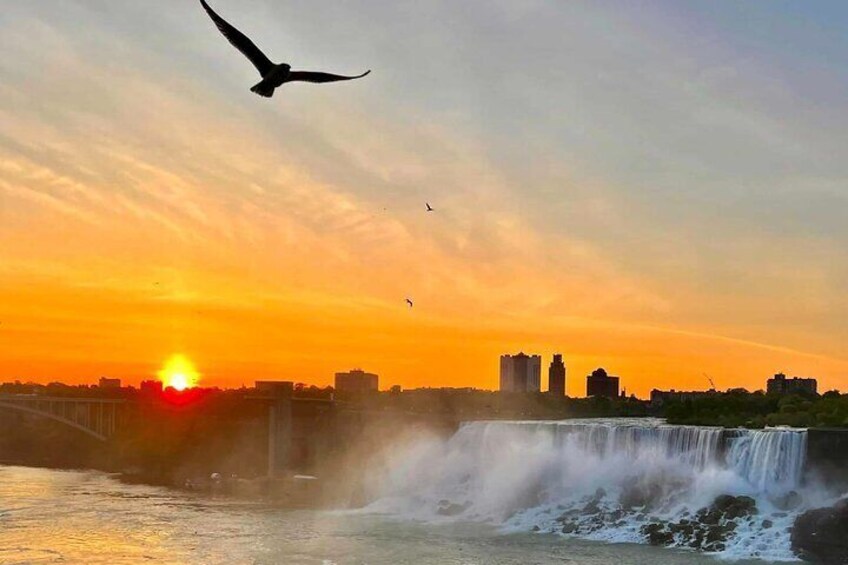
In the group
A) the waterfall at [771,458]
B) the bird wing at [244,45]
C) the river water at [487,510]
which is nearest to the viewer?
the bird wing at [244,45]

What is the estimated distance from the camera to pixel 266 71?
11523mm

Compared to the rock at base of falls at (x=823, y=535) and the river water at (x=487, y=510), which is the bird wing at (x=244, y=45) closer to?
the river water at (x=487, y=510)

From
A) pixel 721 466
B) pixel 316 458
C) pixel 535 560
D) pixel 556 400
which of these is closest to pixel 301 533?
pixel 535 560

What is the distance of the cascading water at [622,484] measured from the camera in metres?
40.5

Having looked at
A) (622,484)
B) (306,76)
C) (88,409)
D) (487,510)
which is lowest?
(487,510)

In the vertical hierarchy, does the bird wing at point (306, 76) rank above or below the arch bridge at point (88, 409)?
above

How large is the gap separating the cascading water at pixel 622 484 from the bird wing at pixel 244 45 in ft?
100

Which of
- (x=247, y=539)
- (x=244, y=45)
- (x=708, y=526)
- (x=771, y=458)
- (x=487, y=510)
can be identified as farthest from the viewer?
(x=487, y=510)

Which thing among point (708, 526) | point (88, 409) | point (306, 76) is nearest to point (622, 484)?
point (708, 526)

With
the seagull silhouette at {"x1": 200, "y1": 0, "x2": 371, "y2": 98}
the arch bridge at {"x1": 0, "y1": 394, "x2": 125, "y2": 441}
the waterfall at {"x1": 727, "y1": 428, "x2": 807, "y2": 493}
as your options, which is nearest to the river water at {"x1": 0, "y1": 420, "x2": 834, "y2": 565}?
the waterfall at {"x1": 727, "y1": 428, "x2": 807, "y2": 493}

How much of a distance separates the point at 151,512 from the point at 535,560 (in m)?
20.6

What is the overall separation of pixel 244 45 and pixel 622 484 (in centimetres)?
3932

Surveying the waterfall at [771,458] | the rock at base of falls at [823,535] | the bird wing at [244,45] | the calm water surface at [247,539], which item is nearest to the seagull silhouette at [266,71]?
the bird wing at [244,45]

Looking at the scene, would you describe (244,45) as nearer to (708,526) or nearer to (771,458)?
(708,526)
